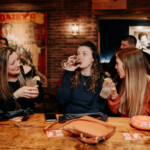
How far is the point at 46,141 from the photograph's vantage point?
4.20ft

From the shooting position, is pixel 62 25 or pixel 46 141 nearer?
pixel 46 141

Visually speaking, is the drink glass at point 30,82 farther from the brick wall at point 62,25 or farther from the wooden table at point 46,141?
the brick wall at point 62,25

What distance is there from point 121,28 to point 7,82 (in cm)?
587

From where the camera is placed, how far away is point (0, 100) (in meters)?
1.87

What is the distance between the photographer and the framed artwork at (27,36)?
510 centimetres

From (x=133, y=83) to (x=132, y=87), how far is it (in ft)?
0.13

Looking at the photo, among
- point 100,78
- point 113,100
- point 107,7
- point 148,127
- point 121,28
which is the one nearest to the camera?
point 148,127

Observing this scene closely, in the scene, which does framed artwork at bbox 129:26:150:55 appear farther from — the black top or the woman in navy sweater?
the black top

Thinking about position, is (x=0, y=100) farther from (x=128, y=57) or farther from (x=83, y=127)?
(x=128, y=57)

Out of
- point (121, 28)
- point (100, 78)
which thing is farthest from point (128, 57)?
point (121, 28)

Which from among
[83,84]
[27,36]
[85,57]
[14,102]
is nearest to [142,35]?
[27,36]

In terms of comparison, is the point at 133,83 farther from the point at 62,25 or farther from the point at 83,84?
the point at 62,25

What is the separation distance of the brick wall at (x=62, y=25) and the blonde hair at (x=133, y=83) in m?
3.24

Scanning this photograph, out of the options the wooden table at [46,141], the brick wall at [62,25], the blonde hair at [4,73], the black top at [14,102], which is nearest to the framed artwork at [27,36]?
the brick wall at [62,25]
